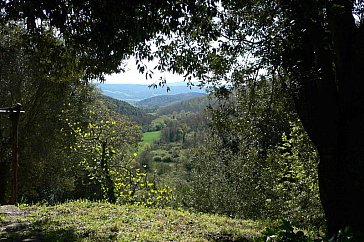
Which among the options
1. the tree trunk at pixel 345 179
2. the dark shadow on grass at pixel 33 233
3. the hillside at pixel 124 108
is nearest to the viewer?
the tree trunk at pixel 345 179

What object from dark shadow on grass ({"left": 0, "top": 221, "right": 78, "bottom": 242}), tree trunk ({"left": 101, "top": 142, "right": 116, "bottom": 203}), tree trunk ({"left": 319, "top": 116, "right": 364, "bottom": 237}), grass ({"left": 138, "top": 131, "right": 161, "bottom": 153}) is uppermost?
tree trunk ({"left": 319, "top": 116, "right": 364, "bottom": 237})

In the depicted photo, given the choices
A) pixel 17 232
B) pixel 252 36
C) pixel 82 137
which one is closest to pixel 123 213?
pixel 17 232

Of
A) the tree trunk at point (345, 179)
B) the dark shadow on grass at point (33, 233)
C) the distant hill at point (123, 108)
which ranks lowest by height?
the dark shadow on grass at point (33, 233)

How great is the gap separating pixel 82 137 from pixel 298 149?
26.8 ft

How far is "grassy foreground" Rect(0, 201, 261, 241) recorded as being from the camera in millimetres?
5828

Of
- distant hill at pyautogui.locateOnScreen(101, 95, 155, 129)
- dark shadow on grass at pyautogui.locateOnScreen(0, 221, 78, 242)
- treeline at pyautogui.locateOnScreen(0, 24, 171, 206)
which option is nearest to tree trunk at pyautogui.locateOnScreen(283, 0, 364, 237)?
dark shadow on grass at pyautogui.locateOnScreen(0, 221, 78, 242)

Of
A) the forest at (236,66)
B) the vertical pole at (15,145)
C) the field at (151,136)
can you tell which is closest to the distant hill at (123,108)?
the field at (151,136)

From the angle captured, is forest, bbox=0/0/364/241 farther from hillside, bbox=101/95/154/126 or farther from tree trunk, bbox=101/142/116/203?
hillside, bbox=101/95/154/126

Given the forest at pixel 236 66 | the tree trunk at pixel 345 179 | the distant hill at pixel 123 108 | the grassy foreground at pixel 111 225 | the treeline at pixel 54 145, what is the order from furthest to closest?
Result: the distant hill at pixel 123 108, the treeline at pixel 54 145, the grassy foreground at pixel 111 225, the tree trunk at pixel 345 179, the forest at pixel 236 66

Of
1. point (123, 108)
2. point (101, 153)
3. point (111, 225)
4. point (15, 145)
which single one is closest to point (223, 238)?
point (111, 225)

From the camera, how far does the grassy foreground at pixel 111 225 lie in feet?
19.1

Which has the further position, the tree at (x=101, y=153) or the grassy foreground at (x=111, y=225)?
the tree at (x=101, y=153)

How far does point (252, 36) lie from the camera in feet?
18.4

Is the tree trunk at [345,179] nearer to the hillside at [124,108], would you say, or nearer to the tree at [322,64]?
the tree at [322,64]
